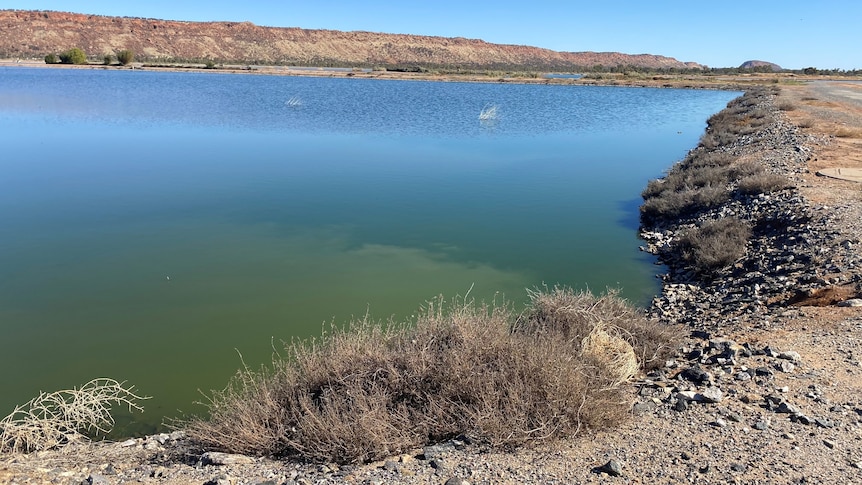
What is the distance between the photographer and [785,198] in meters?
13.1

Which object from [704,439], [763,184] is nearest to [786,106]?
[763,184]

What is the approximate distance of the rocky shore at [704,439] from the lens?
425 centimetres

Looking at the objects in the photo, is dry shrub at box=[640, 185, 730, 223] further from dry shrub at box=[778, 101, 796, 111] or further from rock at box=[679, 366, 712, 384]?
dry shrub at box=[778, 101, 796, 111]

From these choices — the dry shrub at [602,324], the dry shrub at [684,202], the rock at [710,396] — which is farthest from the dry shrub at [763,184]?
the rock at [710,396]

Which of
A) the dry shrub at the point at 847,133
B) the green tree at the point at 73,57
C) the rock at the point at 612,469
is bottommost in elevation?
the rock at the point at 612,469

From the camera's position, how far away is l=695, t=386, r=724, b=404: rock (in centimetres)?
528

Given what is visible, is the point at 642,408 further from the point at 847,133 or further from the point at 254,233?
the point at 847,133

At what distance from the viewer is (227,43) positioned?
131250mm

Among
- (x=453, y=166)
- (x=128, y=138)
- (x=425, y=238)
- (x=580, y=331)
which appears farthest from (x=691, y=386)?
(x=128, y=138)

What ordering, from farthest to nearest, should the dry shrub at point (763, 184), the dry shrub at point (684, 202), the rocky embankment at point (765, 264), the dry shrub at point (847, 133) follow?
the dry shrub at point (847, 133)
the dry shrub at point (684, 202)
the dry shrub at point (763, 184)
the rocky embankment at point (765, 264)

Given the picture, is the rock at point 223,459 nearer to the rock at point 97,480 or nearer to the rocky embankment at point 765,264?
the rock at point 97,480

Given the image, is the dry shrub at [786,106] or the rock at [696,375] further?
the dry shrub at [786,106]

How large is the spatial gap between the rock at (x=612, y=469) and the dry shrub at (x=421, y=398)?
0.44m

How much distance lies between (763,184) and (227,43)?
5296 inches
